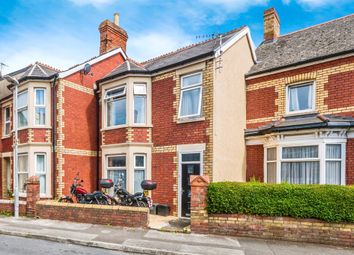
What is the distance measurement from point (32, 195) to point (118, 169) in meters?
3.59

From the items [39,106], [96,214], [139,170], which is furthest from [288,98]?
[39,106]

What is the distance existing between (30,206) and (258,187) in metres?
8.82

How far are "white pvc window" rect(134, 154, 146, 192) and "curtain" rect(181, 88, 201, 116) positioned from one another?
107 inches

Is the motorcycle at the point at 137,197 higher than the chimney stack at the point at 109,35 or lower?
lower

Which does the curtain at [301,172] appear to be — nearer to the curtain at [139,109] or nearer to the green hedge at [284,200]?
the green hedge at [284,200]

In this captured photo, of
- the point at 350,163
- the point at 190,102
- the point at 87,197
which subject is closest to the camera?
the point at 350,163

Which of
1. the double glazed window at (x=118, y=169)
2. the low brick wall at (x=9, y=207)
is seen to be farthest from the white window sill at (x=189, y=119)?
the low brick wall at (x=9, y=207)

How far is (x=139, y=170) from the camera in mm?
12719

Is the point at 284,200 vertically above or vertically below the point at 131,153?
below

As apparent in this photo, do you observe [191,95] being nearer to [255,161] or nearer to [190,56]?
[190,56]

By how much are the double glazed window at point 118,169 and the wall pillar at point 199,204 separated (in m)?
4.76

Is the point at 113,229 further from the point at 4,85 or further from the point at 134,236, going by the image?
the point at 4,85

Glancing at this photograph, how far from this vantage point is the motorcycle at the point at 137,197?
1088 cm

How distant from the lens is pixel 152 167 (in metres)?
12.8
